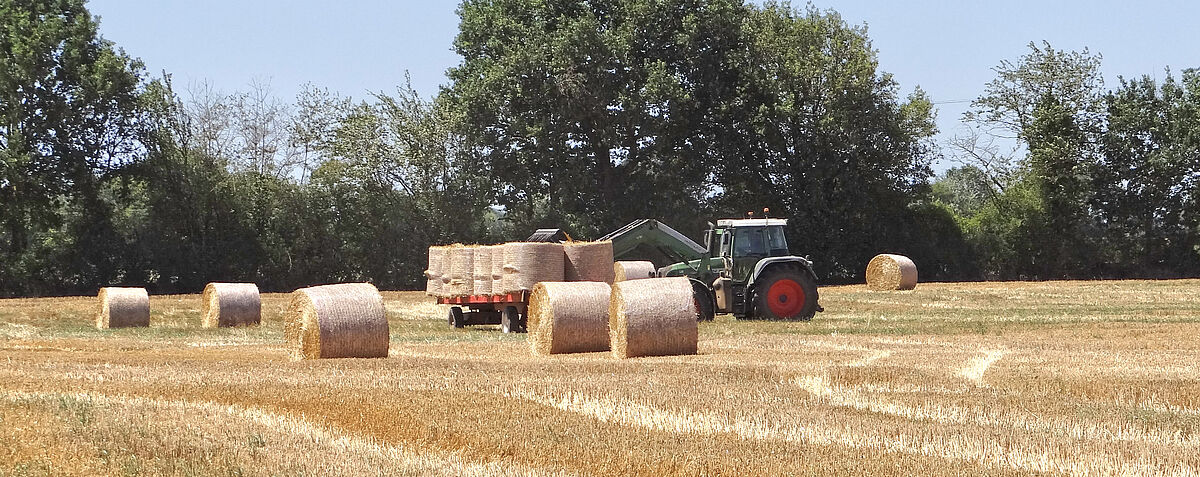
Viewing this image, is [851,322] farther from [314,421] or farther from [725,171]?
[725,171]

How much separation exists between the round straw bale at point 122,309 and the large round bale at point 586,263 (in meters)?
7.90

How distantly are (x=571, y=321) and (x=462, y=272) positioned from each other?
7580mm

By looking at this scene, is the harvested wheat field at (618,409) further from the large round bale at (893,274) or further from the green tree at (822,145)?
the green tree at (822,145)

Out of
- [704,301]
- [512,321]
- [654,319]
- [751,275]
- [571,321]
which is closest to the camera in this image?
[654,319]

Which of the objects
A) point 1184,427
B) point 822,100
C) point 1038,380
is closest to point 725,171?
point 822,100

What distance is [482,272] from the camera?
23.0 m

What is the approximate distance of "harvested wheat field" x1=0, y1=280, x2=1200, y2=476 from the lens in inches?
310

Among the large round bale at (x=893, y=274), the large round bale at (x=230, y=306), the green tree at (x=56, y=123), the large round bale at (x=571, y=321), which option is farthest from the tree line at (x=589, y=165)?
the large round bale at (x=571, y=321)

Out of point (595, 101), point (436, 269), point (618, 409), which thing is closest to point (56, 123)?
point (595, 101)

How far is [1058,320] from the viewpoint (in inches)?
899

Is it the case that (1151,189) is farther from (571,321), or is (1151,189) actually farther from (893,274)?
(571,321)

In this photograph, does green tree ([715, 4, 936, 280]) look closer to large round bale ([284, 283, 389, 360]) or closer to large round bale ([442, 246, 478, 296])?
large round bale ([442, 246, 478, 296])

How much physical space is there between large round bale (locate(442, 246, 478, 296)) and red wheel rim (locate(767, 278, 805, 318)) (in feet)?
17.0

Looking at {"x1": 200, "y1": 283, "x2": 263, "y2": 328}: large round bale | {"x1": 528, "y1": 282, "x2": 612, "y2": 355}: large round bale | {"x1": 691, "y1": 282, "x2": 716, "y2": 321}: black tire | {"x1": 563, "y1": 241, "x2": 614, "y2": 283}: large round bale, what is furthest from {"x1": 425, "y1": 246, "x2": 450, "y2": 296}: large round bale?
{"x1": 528, "y1": 282, "x2": 612, "y2": 355}: large round bale
